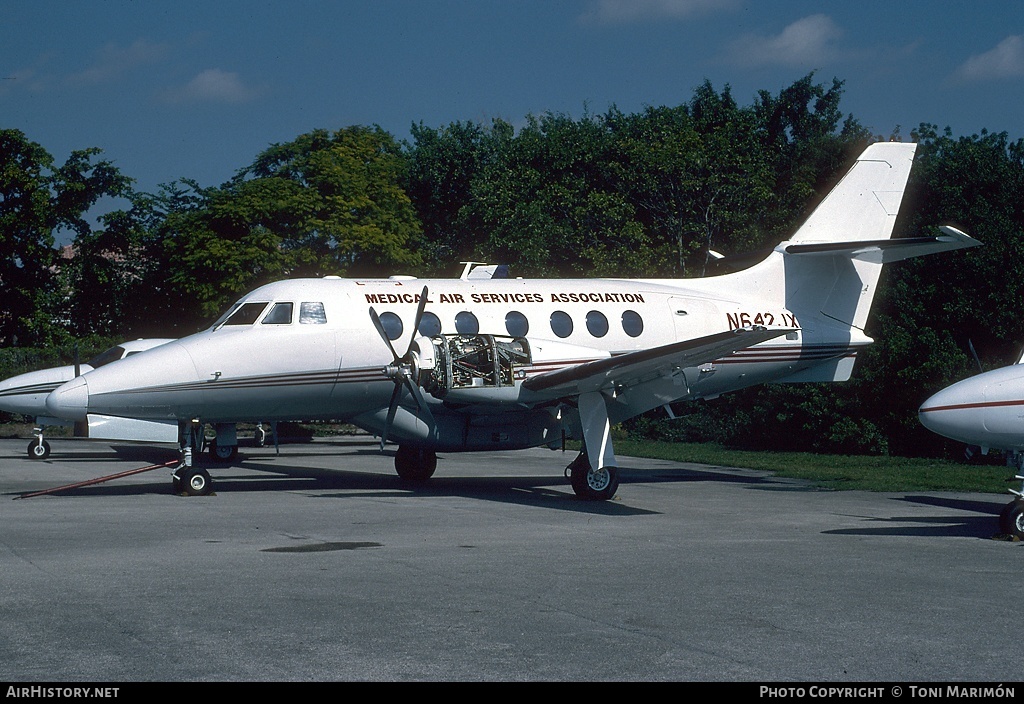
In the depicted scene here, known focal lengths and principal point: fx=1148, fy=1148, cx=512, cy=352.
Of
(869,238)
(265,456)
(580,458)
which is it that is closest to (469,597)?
(580,458)

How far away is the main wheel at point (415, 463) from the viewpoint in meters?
20.8

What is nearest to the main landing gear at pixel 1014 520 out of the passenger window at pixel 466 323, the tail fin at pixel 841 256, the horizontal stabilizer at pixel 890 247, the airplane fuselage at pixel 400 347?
the airplane fuselage at pixel 400 347

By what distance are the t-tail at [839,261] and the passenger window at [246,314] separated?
8.76 m

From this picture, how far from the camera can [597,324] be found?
67.3 ft

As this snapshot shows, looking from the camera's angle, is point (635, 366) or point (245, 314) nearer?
point (635, 366)

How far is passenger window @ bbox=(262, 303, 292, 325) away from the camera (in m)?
18.5

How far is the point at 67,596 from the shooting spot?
357 inches

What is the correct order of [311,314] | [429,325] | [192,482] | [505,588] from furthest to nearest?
1. [429,325]
2. [311,314]
3. [192,482]
4. [505,588]

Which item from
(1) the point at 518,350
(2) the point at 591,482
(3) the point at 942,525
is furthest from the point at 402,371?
(3) the point at 942,525

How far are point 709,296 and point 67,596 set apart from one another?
14806mm

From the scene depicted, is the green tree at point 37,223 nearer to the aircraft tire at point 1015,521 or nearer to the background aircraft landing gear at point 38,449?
the background aircraft landing gear at point 38,449

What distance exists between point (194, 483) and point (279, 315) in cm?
297

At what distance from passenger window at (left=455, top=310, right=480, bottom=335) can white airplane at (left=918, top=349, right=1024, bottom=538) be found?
8213 mm

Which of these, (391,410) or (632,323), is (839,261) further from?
(391,410)
